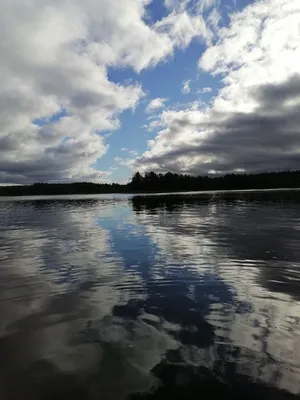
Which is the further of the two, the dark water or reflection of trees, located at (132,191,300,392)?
reflection of trees, located at (132,191,300,392)

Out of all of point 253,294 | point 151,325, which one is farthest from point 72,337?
point 253,294

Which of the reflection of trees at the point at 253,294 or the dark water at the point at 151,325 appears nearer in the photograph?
the dark water at the point at 151,325

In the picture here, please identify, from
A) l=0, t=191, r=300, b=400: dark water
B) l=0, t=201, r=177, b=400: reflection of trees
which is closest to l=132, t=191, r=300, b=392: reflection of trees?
l=0, t=191, r=300, b=400: dark water

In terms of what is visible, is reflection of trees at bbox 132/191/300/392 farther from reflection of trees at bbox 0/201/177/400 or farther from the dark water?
reflection of trees at bbox 0/201/177/400

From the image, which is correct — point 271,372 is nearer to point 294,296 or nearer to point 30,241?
point 294,296

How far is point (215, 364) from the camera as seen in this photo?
263 inches

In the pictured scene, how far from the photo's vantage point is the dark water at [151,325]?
20.0 ft

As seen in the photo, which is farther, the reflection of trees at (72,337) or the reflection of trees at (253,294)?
the reflection of trees at (253,294)

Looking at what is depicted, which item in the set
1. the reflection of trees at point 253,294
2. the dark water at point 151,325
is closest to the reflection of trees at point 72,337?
the dark water at point 151,325

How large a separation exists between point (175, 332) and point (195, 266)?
7.02 metres

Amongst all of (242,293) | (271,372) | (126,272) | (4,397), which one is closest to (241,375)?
(271,372)

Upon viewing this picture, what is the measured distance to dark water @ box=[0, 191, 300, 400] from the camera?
6086mm

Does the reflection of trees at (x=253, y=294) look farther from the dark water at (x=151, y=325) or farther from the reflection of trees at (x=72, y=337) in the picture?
the reflection of trees at (x=72, y=337)

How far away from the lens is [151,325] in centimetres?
867
